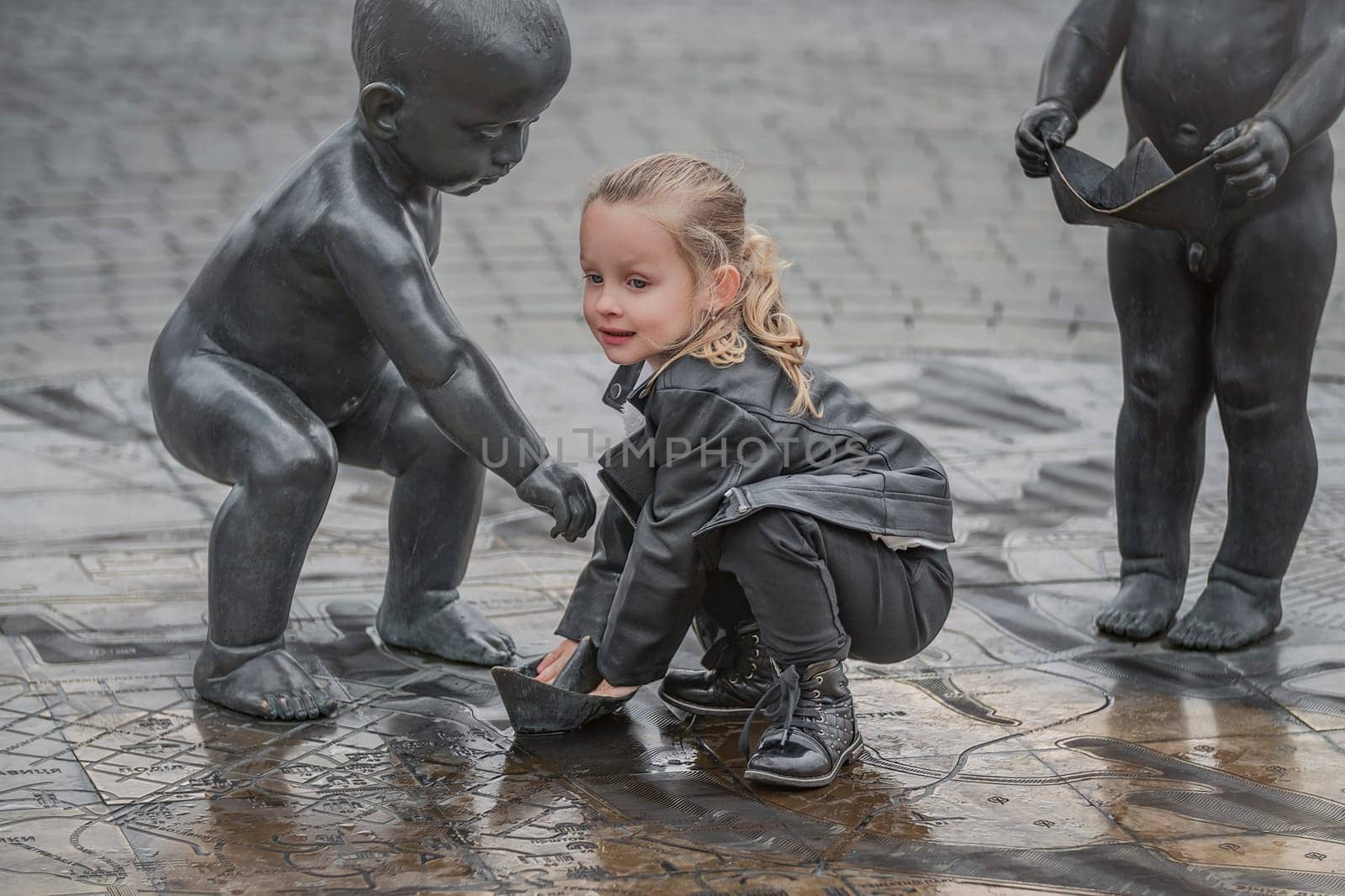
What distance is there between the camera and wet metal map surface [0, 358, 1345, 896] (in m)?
2.84

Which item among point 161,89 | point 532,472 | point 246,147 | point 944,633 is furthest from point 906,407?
point 161,89

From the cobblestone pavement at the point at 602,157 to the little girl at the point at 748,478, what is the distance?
3.23 m

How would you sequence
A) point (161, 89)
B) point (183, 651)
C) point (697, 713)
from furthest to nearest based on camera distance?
point (161, 89)
point (183, 651)
point (697, 713)

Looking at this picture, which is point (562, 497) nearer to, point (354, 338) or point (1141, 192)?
point (354, 338)

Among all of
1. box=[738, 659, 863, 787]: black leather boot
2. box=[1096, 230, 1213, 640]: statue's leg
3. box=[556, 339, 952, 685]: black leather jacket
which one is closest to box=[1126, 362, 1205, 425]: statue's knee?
box=[1096, 230, 1213, 640]: statue's leg

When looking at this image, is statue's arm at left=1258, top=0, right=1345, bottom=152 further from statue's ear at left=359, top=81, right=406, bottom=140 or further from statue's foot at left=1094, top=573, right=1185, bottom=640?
statue's ear at left=359, top=81, right=406, bottom=140

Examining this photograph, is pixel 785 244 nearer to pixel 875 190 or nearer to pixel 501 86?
pixel 875 190

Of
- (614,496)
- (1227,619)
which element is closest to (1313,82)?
(1227,619)

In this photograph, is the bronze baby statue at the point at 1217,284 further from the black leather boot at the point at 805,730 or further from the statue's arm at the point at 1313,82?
the black leather boot at the point at 805,730

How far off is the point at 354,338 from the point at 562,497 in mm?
633

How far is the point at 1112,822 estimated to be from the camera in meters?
3.01

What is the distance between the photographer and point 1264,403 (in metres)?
3.87

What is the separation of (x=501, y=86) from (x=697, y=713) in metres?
1.32

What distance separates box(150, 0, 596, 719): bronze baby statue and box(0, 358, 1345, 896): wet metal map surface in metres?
0.29
